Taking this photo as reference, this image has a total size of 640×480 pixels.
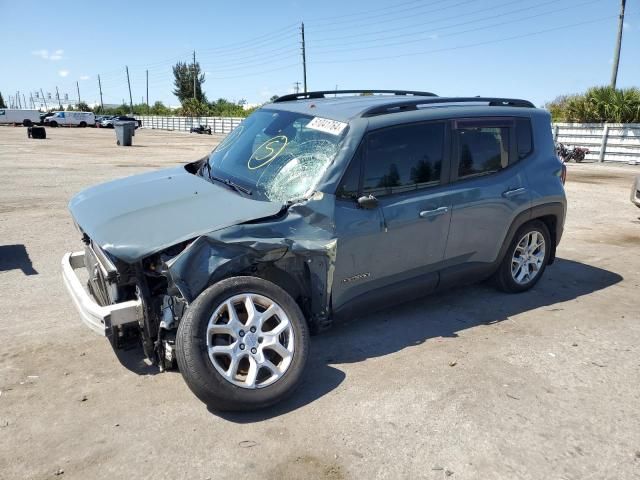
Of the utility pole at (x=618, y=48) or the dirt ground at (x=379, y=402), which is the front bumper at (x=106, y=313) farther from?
the utility pole at (x=618, y=48)

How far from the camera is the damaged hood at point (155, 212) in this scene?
3.15 m

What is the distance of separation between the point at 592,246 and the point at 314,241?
551 centimetres

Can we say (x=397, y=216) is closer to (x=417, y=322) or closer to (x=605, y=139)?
(x=417, y=322)

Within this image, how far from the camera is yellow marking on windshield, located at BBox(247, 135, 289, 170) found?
4059 millimetres

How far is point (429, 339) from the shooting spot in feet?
13.8

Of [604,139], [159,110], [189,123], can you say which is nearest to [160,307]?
[604,139]

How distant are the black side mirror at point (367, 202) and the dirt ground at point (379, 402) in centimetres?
109

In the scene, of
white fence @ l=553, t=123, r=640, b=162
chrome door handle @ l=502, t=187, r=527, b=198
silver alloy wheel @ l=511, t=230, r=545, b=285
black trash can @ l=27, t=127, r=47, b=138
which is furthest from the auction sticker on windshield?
black trash can @ l=27, t=127, r=47, b=138

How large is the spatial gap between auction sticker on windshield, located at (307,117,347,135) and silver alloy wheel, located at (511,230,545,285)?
7.52 ft

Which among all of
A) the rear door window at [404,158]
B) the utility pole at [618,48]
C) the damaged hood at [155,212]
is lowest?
the damaged hood at [155,212]

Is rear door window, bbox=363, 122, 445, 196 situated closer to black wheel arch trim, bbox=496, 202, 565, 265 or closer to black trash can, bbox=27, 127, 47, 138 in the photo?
black wheel arch trim, bbox=496, 202, 565, 265

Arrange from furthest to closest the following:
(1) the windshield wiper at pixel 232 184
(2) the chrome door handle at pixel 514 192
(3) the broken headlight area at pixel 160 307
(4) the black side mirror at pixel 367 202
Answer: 1. (2) the chrome door handle at pixel 514 192
2. (1) the windshield wiper at pixel 232 184
3. (4) the black side mirror at pixel 367 202
4. (3) the broken headlight area at pixel 160 307

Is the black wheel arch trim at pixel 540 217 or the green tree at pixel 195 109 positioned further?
the green tree at pixel 195 109

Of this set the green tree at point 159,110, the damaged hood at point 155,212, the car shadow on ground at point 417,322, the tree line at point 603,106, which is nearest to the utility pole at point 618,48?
the tree line at point 603,106
